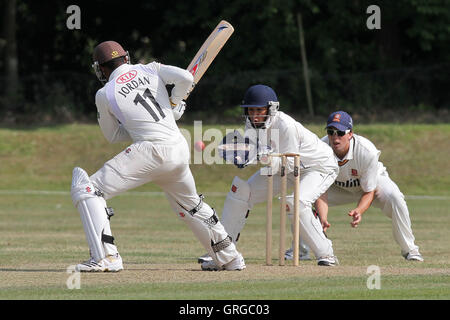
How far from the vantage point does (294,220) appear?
8312 mm

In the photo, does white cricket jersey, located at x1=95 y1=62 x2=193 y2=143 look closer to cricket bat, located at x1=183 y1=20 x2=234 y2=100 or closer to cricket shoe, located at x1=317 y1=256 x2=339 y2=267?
cricket bat, located at x1=183 y1=20 x2=234 y2=100

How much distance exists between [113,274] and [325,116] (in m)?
19.1

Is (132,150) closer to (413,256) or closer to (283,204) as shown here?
(283,204)

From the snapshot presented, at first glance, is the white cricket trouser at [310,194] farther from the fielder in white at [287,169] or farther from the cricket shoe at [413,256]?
the cricket shoe at [413,256]

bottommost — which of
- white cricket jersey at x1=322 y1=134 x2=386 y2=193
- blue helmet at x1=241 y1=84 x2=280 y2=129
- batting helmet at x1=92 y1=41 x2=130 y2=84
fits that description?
white cricket jersey at x1=322 y1=134 x2=386 y2=193

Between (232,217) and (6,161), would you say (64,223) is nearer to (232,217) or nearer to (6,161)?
(232,217)

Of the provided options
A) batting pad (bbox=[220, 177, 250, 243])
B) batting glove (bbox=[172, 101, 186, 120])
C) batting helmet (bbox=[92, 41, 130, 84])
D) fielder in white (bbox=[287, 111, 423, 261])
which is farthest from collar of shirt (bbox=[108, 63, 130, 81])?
fielder in white (bbox=[287, 111, 423, 261])

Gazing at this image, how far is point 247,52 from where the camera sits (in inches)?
1099

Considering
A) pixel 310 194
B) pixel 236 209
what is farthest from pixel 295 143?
pixel 236 209

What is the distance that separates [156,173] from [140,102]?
22.4 inches

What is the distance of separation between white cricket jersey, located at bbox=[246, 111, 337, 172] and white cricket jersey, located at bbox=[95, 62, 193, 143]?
1.12 m

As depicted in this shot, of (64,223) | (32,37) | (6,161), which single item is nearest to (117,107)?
(64,223)

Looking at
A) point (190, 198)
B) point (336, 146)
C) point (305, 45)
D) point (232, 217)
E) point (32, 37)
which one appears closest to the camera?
point (190, 198)

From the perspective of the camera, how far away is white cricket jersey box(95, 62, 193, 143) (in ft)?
24.9
